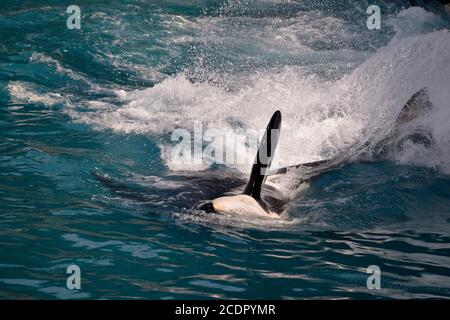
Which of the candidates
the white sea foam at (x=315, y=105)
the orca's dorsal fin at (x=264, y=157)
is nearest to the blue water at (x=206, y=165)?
the white sea foam at (x=315, y=105)

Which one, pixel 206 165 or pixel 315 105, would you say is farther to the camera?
pixel 315 105

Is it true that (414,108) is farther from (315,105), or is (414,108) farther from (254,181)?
(254,181)

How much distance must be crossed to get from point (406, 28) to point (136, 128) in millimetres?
9409

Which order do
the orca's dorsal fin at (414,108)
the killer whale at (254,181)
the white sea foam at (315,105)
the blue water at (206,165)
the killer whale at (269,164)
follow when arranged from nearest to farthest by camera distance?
the blue water at (206,165) → the killer whale at (269,164) → the killer whale at (254,181) → the orca's dorsal fin at (414,108) → the white sea foam at (315,105)

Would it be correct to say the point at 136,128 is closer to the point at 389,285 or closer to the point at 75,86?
the point at 75,86

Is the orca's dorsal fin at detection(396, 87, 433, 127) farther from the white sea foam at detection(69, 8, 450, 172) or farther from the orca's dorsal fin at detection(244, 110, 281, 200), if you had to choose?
the orca's dorsal fin at detection(244, 110, 281, 200)

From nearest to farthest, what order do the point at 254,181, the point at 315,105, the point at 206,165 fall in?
1. the point at 254,181
2. the point at 206,165
3. the point at 315,105

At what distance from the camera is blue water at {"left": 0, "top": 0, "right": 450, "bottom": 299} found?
4.47 metres

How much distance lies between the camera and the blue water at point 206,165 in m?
4.47

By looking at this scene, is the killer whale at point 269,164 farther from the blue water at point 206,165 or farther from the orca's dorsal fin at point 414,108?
the blue water at point 206,165

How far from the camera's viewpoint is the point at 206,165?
23.9 feet

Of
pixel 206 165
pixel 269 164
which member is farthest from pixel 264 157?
pixel 206 165

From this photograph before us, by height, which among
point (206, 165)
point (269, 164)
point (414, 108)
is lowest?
point (206, 165)

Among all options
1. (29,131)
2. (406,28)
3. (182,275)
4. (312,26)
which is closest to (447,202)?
(182,275)
